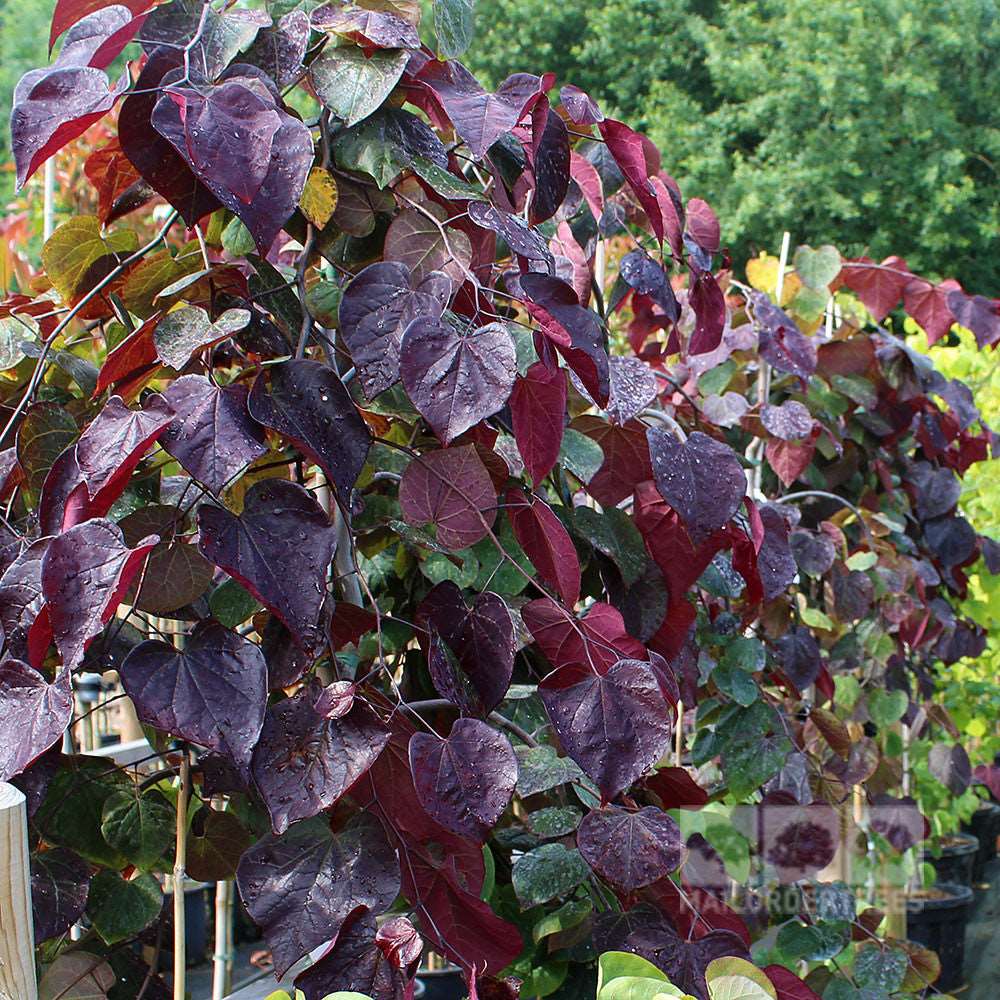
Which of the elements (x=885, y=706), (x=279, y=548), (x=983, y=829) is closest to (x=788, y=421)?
(x=885, y=706)

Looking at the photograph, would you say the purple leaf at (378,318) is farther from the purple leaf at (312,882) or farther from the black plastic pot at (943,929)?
the black plastic pot at (943,929)

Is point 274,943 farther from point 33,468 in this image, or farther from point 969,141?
point 969,141

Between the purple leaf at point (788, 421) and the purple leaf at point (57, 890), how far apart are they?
4.22ft

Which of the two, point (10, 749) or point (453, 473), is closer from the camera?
point (10, 749)

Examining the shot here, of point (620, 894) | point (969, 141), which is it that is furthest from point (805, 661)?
point (969, 141)

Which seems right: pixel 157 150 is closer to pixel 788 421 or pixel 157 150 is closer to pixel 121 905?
pixel 121 905

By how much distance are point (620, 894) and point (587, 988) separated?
35 cm

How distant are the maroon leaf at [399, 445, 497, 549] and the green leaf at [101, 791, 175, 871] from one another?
317mm

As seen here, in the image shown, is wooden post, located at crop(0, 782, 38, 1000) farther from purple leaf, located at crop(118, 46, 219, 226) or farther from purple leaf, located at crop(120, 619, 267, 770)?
purple leaf, located at crop(118, 46, 219, 226)

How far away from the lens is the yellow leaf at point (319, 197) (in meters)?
0.82

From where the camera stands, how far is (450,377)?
2.42 ft

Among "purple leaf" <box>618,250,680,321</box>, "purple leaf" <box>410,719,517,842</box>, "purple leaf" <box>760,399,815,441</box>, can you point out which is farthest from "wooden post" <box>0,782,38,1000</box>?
"purple leaf" <box>760,399,815,441</box>

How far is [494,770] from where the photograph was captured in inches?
28.8

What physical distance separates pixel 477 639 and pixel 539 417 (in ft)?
0.52
